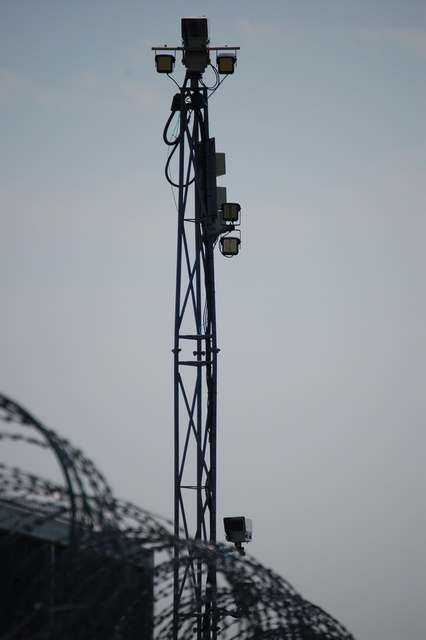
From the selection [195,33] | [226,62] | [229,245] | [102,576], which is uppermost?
[195,33]

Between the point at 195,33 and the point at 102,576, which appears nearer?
the point at 102,576

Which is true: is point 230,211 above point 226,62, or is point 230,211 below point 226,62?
below

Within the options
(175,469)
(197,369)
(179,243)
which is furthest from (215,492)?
(179,243)

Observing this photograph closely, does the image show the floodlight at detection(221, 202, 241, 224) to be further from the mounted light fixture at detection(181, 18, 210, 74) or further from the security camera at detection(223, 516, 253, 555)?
the security camera at detection(223, 516, 253, 555)

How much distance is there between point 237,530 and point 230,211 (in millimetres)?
6016

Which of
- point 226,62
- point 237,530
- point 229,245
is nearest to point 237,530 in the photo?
point 237,530

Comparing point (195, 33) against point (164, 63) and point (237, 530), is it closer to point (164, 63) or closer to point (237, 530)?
point (164, 63)

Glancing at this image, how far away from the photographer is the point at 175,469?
65.0 ft

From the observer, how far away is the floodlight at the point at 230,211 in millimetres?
21172

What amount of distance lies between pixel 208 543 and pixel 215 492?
6.33 m

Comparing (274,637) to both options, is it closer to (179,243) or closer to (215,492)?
(215,492)

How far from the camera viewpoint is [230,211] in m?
21.2

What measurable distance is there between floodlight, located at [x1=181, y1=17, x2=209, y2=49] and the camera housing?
889 cm

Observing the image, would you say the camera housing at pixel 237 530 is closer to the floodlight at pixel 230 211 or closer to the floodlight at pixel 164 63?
the floodlight at pixel 230 211
